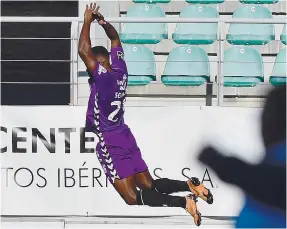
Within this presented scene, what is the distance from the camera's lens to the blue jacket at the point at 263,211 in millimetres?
7246

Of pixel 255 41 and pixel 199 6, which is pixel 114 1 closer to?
pixel 199 6

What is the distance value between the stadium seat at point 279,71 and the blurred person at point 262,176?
0.86ft

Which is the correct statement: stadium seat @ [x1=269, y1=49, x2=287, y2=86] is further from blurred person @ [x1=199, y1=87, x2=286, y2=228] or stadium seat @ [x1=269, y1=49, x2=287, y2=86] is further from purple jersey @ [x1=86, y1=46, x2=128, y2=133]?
purple jersey @ [x1=86, y1=46, x2=128, y2=133]

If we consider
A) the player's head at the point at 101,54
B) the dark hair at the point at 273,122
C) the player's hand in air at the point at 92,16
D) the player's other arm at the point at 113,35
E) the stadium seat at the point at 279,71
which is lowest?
the dark hair at the point at 273,122

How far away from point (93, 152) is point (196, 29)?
173cm

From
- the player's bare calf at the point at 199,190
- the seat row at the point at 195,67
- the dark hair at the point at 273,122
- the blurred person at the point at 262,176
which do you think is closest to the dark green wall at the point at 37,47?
the seat row at the point at 195,67

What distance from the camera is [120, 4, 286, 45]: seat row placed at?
311 inches

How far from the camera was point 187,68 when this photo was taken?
7613mm

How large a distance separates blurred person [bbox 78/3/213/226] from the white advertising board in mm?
59

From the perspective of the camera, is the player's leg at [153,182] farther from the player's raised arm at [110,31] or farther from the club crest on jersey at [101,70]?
the player's raised arm at [110,31]

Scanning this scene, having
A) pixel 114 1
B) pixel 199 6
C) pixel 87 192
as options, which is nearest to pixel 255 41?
pixel 199 6

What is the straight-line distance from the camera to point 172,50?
26.0 feet

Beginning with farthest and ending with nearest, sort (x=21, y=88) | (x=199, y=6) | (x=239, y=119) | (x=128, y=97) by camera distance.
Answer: (x=21, y=88), (x=199, y=6), (x=128, y=97), (x=239, y=119)

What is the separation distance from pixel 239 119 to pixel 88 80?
127cm
